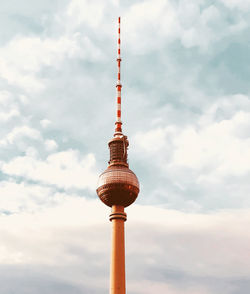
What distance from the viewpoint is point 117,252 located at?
8944 cm

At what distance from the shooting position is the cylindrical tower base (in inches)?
3401

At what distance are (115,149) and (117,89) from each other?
15.5 metres

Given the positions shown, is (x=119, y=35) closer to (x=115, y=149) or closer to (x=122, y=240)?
(x=115, y=149)

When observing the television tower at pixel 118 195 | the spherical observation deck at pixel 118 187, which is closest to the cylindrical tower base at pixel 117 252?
the television tower at pixel 118 195

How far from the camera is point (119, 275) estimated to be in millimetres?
87062

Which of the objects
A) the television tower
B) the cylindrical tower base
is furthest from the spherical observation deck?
the cylindrical tower base

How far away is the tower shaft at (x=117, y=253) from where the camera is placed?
8638 centimetres

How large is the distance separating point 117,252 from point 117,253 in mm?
213

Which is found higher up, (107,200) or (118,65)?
(118,65)

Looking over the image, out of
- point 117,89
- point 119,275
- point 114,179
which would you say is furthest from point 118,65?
point 119,275

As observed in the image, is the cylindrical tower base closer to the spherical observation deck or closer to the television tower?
the television tower

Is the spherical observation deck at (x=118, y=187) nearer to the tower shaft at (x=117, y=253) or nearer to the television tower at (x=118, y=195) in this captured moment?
the television tower at (x=118, y=195)

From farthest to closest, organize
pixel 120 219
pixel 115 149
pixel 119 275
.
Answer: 1. pixel 115 149
2. pixel 120 219
3. pixel 119 275

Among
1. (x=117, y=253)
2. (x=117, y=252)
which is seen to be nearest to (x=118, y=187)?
(x=117, y=252)
